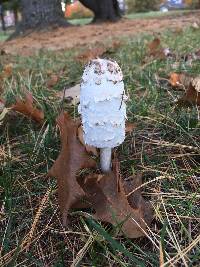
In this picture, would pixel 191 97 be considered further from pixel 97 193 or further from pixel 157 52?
pixel 157 52

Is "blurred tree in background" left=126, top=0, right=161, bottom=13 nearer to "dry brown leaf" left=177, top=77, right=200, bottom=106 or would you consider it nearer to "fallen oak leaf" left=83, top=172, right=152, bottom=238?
"dry brown leaf" left=177, top=77, right=200, bottom=106

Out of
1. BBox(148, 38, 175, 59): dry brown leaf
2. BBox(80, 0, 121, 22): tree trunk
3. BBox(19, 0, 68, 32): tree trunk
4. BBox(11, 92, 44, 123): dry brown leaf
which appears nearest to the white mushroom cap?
BBox(11, 92, 44, 123): dry brown leaf

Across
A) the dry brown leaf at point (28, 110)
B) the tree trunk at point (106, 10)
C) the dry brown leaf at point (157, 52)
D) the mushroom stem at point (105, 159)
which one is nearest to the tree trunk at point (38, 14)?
the tree trunk at point (106, 10)

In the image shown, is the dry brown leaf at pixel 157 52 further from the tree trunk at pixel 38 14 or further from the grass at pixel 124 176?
the tree trunk at pixel 38 14

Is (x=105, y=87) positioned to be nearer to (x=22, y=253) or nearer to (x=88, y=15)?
(x=22, y=253)

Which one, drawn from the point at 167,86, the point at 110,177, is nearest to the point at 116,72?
the point at 110,177

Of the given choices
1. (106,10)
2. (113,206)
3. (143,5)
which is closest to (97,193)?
(113,206)
